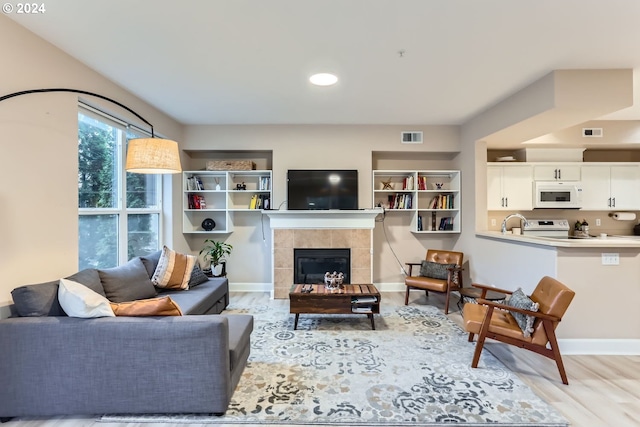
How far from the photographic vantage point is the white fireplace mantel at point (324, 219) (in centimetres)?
480

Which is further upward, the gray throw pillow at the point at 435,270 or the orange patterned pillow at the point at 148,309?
the orange patterned pillow at the point at 148,309

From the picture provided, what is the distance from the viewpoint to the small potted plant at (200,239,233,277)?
477cm

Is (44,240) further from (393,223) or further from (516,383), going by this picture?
(393,223)

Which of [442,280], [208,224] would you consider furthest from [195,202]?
[442,280]

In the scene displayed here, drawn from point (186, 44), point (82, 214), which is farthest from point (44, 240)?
point (186, 44)

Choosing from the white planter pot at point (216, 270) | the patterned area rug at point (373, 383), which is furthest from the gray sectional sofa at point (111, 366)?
the white planter pot at point (216, 270)

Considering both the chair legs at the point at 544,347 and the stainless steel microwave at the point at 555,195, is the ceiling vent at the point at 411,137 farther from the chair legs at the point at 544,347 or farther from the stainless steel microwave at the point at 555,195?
the chair legs at the point at 544,347

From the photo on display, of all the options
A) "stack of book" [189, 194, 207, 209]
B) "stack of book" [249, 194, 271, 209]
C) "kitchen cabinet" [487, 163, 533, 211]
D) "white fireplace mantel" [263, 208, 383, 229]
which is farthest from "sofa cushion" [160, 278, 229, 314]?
"kitchen cabinet" [487, 163, 533, 211]

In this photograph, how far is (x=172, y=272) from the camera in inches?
136

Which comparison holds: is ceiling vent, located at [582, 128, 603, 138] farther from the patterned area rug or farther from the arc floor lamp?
the arc floor lamp

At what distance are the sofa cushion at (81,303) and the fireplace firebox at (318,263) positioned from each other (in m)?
3.00

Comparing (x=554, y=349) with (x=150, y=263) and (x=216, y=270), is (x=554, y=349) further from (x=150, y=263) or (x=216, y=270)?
(x=216, y=270)

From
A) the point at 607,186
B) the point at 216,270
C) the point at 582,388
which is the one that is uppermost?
the point at 607,186

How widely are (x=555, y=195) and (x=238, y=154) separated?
5.21m
